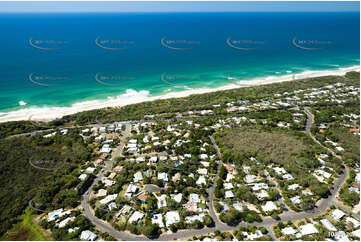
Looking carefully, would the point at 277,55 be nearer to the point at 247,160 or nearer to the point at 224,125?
the point at 224,125

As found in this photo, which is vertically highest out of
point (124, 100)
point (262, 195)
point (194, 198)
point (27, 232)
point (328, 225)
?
point (328, 225)

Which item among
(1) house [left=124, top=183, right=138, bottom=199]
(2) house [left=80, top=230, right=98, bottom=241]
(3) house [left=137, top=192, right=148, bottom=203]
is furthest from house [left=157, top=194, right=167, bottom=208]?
(2) house [left=80, top=230, right=98, bottom=241]

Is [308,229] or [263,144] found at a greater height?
[263,144]

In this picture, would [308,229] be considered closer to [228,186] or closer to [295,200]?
[295,200]

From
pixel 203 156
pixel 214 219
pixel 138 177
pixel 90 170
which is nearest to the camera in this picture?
pixel 214 219

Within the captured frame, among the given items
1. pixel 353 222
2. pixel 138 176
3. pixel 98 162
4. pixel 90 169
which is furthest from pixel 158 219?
pixel 353 222

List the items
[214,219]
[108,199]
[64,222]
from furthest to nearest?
[108,199]
[214,219]
[64,222]

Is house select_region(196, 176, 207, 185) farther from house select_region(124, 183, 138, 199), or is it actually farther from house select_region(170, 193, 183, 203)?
house select_region(124, 183, 138, 199)
